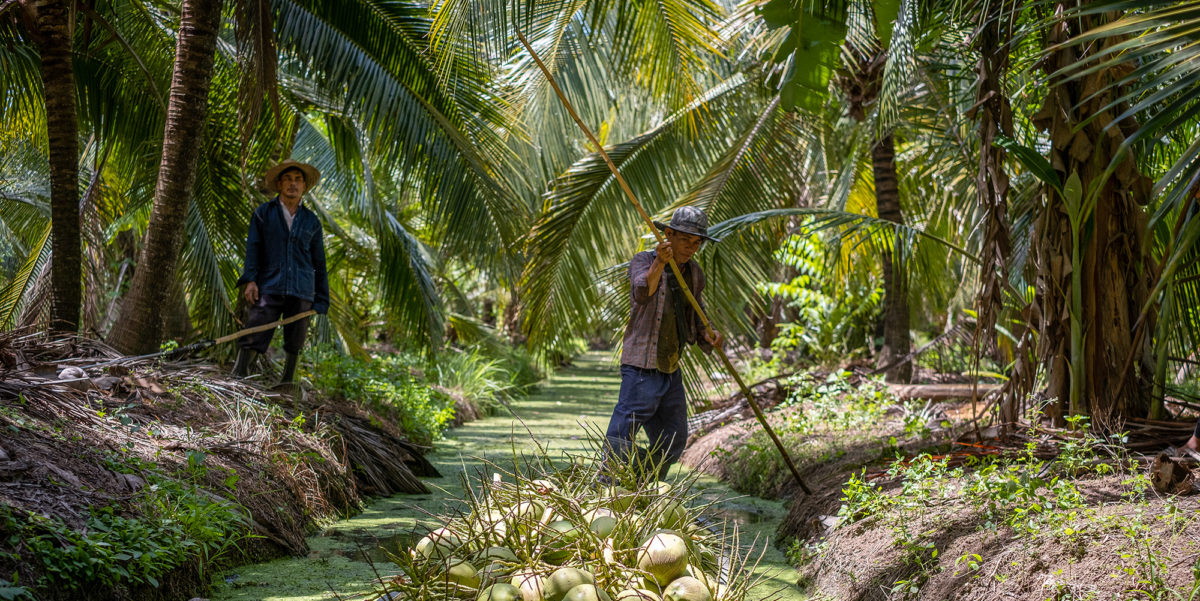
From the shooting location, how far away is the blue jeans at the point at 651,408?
453cm

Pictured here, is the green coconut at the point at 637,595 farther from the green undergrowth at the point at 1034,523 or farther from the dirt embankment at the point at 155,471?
the dirt embankment at the point at 155,471

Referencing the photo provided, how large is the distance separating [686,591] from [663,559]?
4.3 inches

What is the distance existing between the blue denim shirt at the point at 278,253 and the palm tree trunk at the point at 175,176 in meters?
0.43

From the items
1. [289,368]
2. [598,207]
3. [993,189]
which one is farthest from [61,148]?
[993,189]

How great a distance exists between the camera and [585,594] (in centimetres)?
221

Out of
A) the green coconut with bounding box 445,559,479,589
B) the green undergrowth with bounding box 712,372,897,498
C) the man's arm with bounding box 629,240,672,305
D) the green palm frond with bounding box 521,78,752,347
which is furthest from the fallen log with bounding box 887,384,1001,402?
the green coconut with bounding box 445,559,479,589

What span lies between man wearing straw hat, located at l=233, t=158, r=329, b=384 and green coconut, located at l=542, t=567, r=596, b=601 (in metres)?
3.80

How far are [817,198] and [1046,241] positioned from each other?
11.2m

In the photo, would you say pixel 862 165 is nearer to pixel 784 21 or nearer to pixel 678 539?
pixel 784 21

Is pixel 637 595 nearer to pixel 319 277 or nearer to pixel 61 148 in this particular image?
pixel 319 277

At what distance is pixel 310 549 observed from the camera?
4246mm

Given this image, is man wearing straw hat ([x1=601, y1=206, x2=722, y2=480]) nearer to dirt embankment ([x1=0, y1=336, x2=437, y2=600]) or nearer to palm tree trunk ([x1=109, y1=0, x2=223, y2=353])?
dirt embankment ([x1=0, y1=336, x2=437, y2=600])

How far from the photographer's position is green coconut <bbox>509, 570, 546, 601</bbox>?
2262mm

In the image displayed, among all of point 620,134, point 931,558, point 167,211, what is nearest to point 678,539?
point 931,558
